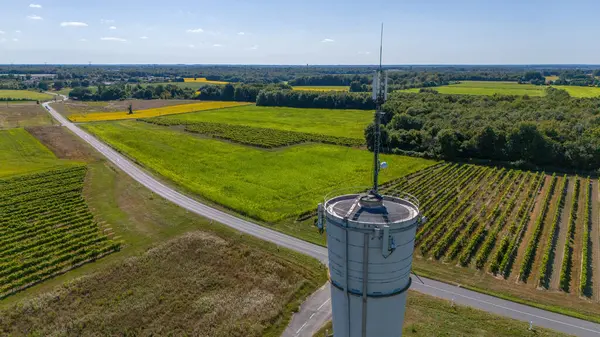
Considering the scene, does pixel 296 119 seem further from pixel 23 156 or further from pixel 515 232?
pixel 515 232

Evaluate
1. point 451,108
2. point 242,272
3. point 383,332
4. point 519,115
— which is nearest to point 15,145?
point 242,272

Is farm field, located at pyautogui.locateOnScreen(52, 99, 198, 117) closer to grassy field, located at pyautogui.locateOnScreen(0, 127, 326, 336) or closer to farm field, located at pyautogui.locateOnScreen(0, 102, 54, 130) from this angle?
farm field, located at pyautogui.locateOnScreen(0, 102, 54, 130)

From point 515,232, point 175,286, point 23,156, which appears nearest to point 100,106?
point 23,156

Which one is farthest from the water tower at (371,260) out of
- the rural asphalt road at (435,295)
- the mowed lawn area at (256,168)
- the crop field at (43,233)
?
the mowed lawn area at (256,168)

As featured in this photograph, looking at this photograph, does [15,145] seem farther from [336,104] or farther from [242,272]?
[336,104]

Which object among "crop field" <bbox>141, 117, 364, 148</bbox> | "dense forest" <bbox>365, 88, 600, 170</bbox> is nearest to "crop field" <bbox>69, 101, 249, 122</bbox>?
"crop field" <bbox>141, 117, 364, 148</bbox>
